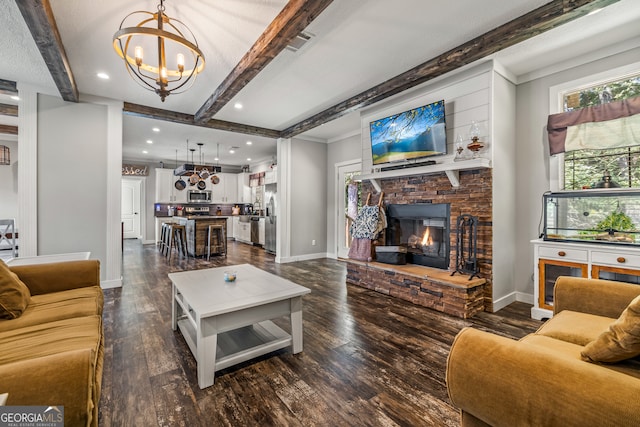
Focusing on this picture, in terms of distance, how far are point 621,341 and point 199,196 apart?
10.1 metres

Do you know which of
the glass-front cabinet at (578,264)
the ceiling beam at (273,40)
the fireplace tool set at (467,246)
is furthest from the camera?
the fireplace tool set at (467,246)

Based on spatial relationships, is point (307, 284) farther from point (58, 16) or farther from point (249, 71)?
point (58, 16)

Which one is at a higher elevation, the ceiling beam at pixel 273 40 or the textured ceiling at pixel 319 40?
the textured ceiling at pixel 319 40

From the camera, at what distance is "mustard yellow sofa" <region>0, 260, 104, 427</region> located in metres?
0.95

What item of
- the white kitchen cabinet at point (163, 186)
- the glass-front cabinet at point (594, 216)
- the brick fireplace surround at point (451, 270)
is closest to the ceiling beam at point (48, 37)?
the brick fireplace surround at point (451, 270)

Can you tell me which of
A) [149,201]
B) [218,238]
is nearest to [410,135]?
[218,238]

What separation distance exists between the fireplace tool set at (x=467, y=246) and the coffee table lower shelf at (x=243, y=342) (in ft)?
7.15

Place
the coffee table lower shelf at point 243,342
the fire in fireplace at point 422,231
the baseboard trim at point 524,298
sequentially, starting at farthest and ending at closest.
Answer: the fire in fireplace at point 422,231
the baseboard trim at point 524,298
the coffee table lower shelf at point 243,342

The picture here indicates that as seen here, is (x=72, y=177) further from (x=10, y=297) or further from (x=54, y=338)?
(x=54, y=338)

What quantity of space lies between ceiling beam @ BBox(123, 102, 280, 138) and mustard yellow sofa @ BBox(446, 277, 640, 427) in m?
5.24

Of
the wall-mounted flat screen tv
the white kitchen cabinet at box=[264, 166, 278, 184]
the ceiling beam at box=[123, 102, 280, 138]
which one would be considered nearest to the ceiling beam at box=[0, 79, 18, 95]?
the ceiling beam at box=[123, 102, 280, 138]

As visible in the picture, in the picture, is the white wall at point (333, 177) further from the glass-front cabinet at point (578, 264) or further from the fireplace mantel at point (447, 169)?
the glass-front cabinet at point (578, 264)

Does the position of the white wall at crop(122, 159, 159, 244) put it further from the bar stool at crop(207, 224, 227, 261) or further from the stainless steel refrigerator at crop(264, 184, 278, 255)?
the stainless steel refrigerator at crop(264, 184, 278, 255)

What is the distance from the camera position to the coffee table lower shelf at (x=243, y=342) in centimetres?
207
